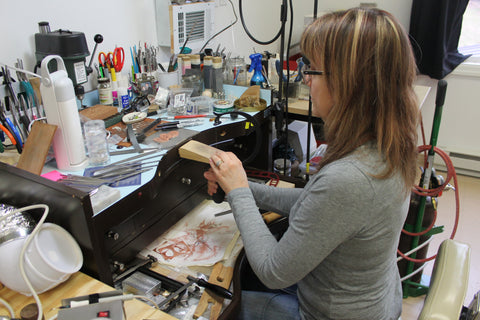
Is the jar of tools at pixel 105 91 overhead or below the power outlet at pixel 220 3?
below

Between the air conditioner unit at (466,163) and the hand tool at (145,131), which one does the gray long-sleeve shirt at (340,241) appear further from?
the air conditioner unit at (466,163)

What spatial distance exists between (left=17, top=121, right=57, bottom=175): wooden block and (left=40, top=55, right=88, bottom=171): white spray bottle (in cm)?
3

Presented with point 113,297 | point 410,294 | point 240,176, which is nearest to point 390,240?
point 240,176

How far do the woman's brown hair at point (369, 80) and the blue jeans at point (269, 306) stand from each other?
46 cm

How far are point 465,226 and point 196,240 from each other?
2.05 m

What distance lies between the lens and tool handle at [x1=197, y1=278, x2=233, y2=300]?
971mm

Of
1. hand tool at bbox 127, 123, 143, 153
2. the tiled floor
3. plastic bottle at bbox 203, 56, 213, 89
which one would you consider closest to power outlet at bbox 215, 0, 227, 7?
plastic bottle at bbox 203, 56, 213, 89

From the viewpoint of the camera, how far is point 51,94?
1.01 m

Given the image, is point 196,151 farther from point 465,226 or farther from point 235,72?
point 465,226

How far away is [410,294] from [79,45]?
192cm

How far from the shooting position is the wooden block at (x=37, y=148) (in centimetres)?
101

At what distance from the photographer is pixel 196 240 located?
3.97ft

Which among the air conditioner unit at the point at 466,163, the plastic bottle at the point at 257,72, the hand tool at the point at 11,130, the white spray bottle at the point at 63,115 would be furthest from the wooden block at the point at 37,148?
the air conditioner unit at the point at 466,163

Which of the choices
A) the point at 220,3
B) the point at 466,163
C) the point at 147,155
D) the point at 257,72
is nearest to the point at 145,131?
the point at 147,155
